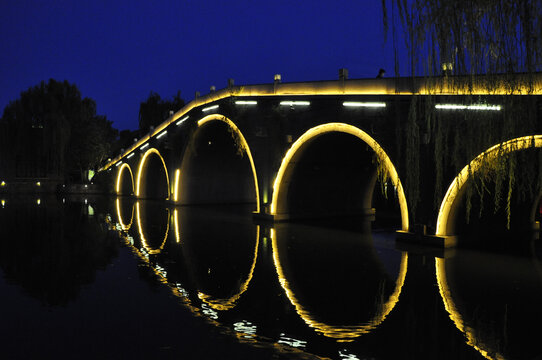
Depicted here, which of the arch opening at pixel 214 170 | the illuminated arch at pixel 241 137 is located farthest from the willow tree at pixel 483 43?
the arch opening at pixel 214 170

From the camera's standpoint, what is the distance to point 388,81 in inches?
541

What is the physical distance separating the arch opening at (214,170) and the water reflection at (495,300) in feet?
50.5

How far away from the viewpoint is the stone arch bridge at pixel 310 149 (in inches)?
494

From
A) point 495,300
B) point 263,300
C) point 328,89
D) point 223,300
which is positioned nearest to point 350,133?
point 328,89

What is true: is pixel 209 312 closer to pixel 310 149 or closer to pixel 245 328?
pixel 245 328

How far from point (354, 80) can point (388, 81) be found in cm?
139

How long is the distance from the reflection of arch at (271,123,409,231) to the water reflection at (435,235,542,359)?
2.40 meters

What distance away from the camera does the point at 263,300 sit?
23.6 feet

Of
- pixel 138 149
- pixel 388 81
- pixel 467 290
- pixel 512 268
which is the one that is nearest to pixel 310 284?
pixel 467 290

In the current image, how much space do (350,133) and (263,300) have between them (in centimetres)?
915

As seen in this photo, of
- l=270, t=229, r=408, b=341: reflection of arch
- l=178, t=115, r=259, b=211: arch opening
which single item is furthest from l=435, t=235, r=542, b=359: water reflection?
l=178, t=115, r=259, b=211: arch opening

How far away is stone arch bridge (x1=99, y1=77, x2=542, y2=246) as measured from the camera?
12.6 metres

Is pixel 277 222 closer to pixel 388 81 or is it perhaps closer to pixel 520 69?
pixel 388 81

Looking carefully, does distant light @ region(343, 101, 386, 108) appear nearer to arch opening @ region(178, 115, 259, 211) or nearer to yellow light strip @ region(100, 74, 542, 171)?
yellow light strip @ region(100, 74, 542, 171)
